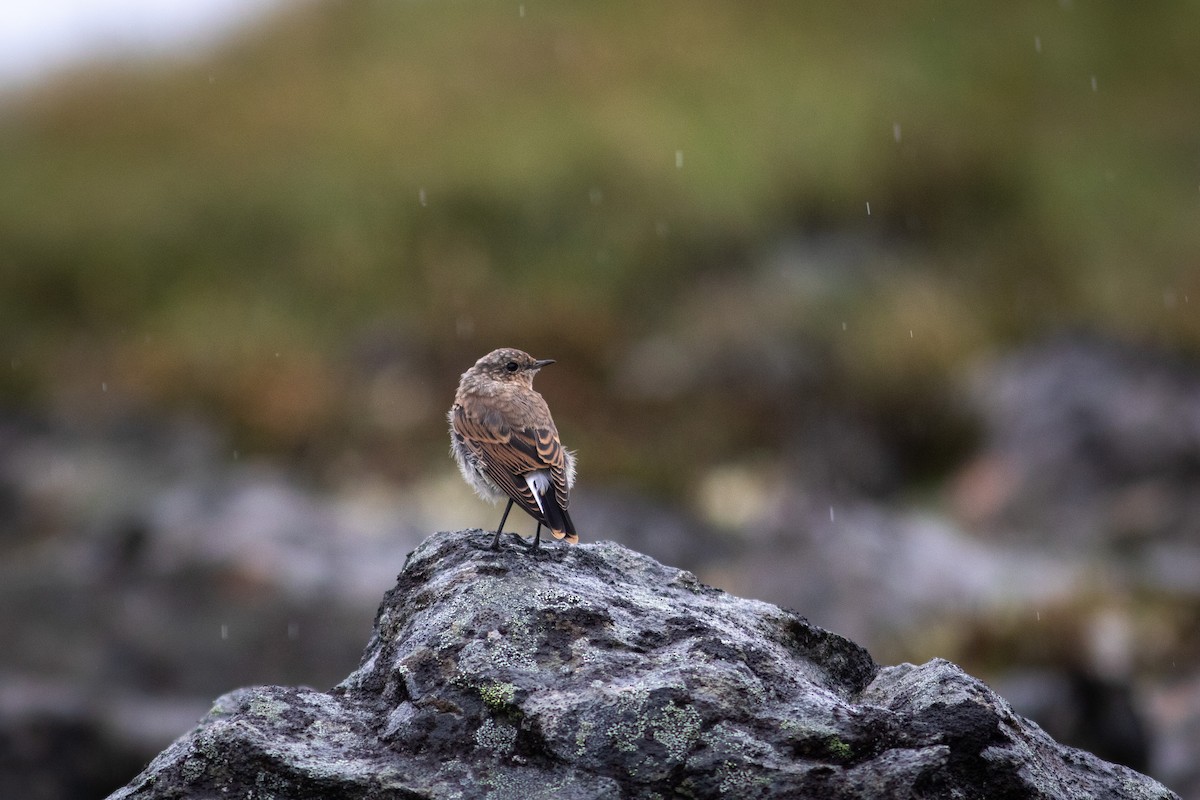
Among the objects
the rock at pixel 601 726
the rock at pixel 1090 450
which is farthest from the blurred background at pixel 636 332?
the rock at pixel 601 726

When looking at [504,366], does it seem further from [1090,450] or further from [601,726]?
[1090,450]

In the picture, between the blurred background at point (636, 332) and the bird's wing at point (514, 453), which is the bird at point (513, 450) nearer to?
the bird's wing at point (514, 453)

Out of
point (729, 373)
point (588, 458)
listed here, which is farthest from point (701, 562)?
point (729, 373)

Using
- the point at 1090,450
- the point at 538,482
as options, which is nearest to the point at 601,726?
the point at 538,482

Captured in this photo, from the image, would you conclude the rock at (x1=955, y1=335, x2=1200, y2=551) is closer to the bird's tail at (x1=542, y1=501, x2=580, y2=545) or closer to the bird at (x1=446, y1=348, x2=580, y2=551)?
the bird at (x1=446, y1=348, x2=580, y2=551)

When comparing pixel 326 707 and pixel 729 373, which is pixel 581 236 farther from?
pixel 326 707

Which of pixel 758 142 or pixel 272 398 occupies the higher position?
pixel 758 142
